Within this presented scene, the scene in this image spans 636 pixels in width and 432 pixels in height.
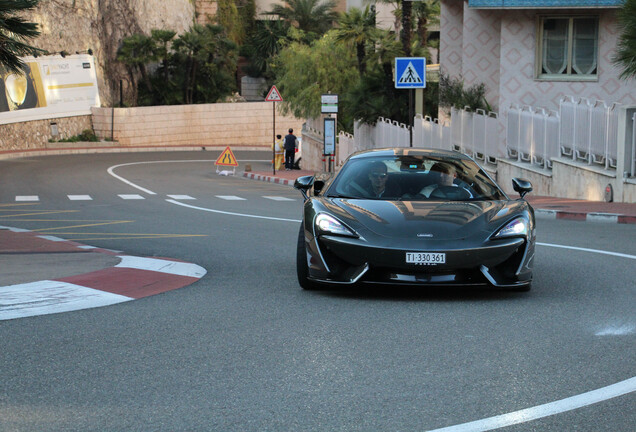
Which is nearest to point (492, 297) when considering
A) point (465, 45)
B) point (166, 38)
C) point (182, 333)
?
point (182, 333)

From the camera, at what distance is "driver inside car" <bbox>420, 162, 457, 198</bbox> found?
9.55m

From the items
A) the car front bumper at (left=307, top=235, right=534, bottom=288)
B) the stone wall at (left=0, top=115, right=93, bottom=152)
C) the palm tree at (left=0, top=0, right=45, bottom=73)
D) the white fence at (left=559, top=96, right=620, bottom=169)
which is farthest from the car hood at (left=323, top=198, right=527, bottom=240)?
the stone wall at (left=0, top=115, right=93, bottom=152)

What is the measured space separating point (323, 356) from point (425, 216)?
2614 millimetres

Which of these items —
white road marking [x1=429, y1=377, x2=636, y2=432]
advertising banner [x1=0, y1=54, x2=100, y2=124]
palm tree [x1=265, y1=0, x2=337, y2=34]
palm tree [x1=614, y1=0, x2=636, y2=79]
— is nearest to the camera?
white road marking [x1=429, y1=377, x2=636, y2=432]

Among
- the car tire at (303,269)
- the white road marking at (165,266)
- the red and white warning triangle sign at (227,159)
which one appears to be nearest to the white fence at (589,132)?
the white road marking at (165,266)

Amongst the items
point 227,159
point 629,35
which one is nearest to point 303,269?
point 629,35

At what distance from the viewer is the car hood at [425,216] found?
27.5ft

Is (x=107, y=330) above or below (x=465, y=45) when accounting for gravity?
below

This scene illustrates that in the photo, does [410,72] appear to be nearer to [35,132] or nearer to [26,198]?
[26,198]

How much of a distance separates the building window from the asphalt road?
16056 millimetres

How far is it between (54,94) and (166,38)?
981cm

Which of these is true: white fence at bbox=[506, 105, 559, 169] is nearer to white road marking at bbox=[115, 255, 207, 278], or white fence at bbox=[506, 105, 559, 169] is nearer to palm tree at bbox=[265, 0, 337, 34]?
white road marking at bbox=[115, 255, 207, 278]

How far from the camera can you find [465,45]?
29.8m

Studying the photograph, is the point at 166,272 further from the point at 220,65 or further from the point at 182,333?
the point at 220,65
